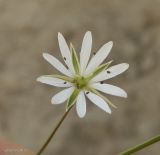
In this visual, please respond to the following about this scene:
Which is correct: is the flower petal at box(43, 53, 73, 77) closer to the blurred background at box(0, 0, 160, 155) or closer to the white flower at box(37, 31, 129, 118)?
the white flower at box(37, 31, 129, 118)

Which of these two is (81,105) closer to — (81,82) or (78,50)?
(81,82)

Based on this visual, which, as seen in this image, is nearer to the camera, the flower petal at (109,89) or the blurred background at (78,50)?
the flower petal at (109,89)

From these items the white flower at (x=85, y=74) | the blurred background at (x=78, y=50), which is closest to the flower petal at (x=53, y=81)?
the white flower at (x=85, y=74)

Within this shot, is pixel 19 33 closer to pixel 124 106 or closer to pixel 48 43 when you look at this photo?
pixel 48 43

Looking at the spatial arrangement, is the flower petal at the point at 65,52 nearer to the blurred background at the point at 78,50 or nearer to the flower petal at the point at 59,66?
the flower petal at the point at 59,66

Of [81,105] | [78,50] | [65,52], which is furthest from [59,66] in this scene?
[78,50]

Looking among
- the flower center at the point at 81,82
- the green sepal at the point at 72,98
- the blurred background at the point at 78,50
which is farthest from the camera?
the blurred background at the point at 78,50
